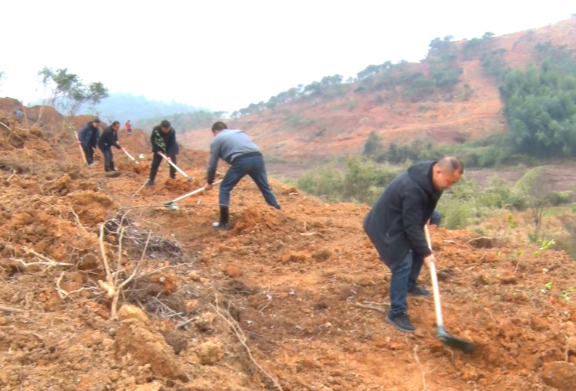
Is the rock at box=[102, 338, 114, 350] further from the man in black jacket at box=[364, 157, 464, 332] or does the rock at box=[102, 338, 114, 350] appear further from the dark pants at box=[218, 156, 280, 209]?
the dark pants at box=[218, 156, 280, 209]

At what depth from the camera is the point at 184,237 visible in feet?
18.8

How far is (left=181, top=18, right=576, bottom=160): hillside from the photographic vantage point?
33319mm

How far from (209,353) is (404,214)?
158 cm

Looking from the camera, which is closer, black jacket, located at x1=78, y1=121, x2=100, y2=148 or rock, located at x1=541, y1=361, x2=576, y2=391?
rock, located at x1=541, y1=361, x2=576, y2=391

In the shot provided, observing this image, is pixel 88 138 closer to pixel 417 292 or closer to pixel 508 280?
pixel 417 292

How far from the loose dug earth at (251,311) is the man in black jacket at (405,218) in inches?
11.5

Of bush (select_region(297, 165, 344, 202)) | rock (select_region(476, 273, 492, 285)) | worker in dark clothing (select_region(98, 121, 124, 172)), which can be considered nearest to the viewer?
rock (select_region(476, 273, 492, 285))

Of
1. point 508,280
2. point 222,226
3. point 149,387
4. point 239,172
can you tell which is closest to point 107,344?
point 149,387

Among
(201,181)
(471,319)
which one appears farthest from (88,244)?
(201,181)

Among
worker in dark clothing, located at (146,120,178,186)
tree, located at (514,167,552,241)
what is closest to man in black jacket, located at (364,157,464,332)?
worker in dark clothing, located at (146,120,178,186)

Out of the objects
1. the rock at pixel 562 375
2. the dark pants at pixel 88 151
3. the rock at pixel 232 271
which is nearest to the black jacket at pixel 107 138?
the dark pants at pixel 88 151

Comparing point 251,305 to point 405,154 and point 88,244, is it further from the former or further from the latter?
point 405,154

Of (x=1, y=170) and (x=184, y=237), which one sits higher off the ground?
(x=1, y=170)

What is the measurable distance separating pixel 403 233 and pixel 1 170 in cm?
552
